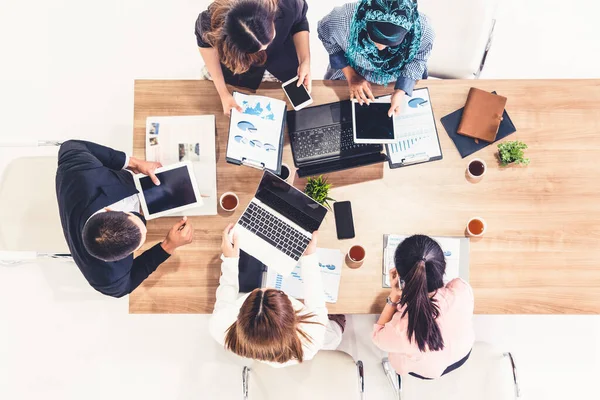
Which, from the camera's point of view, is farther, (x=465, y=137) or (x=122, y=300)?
(x=122, y=300)

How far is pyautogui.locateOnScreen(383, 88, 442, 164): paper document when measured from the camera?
6.12ft

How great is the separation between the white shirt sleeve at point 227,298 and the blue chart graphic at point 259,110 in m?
0.61

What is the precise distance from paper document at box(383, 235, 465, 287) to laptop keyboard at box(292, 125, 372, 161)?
1.42 feet

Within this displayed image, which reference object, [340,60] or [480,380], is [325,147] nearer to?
[340,60]

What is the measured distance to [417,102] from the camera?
1889 mm

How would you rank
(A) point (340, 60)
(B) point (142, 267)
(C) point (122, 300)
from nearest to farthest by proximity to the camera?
(B) point (142, 267), (A) point (340, 60), (C) point (122, 300)

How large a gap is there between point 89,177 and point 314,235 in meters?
0.95

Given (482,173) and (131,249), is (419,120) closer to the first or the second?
(482,173)

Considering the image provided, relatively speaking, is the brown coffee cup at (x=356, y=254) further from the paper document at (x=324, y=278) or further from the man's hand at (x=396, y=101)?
the man's hand at (x=396, y=101)

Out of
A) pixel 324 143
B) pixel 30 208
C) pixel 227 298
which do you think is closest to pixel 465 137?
pixel 324 143

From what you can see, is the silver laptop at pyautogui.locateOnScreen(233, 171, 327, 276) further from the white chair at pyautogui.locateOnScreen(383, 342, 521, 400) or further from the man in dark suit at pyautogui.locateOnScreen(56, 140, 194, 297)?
the white chair at pyautogui.locateOnScreen(383, 342, 521, 400)

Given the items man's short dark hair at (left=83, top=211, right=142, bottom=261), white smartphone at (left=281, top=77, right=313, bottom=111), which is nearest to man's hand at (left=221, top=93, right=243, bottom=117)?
white smartphone at (left=281, top=77, right=313, bottom=111)

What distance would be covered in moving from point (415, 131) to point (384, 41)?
0.44 m

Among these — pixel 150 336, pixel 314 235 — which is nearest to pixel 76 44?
pixel 150 336
